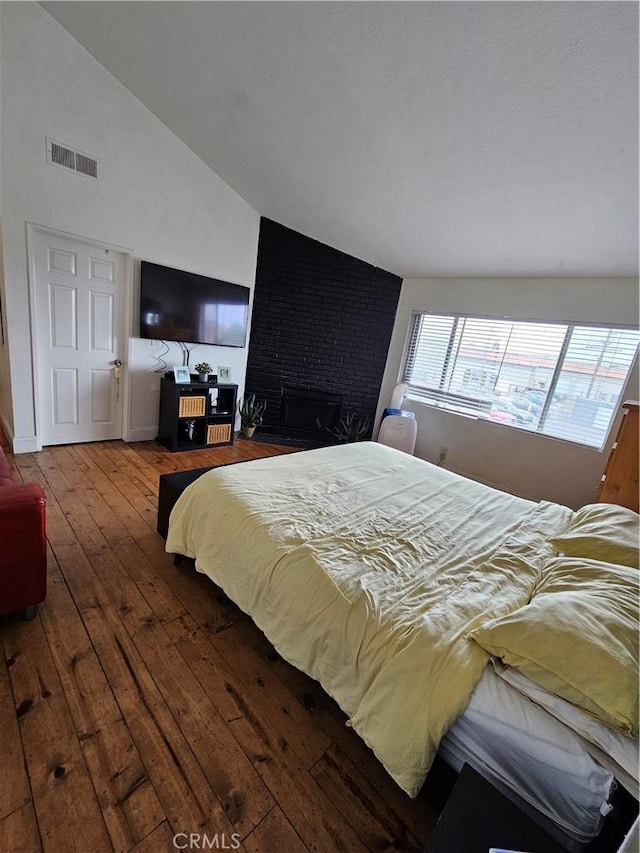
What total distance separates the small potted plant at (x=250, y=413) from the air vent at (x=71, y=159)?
255 cm

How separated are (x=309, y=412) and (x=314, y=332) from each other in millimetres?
1056

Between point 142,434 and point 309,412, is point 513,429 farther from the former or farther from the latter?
point 142,434

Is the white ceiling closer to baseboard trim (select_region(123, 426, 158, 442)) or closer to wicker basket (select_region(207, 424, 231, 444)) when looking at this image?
wicker basket (select_region(207, 424, 231, 444))

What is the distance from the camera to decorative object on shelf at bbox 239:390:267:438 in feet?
14.5

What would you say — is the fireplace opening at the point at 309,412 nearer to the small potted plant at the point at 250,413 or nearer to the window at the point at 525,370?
the small potted plant at the point at 250,413

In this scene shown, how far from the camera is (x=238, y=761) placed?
113 centimetres

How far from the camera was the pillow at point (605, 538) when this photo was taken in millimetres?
Answer: 1299

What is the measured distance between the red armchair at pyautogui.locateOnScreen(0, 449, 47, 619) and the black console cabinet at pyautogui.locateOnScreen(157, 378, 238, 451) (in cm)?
223

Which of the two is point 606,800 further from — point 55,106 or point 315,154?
point 55,106

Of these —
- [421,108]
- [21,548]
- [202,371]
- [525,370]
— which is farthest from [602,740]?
[202,371]

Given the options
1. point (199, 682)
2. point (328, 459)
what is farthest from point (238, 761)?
point (328, 459)

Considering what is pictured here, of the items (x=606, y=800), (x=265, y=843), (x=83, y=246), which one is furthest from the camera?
(x=83, y=246)

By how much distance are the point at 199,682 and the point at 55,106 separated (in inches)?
160

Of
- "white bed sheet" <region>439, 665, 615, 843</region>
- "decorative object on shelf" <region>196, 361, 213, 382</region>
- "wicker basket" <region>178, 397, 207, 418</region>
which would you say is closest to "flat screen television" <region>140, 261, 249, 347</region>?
"decorative object on shelf" <region>196, 361, 213, 382</region>
